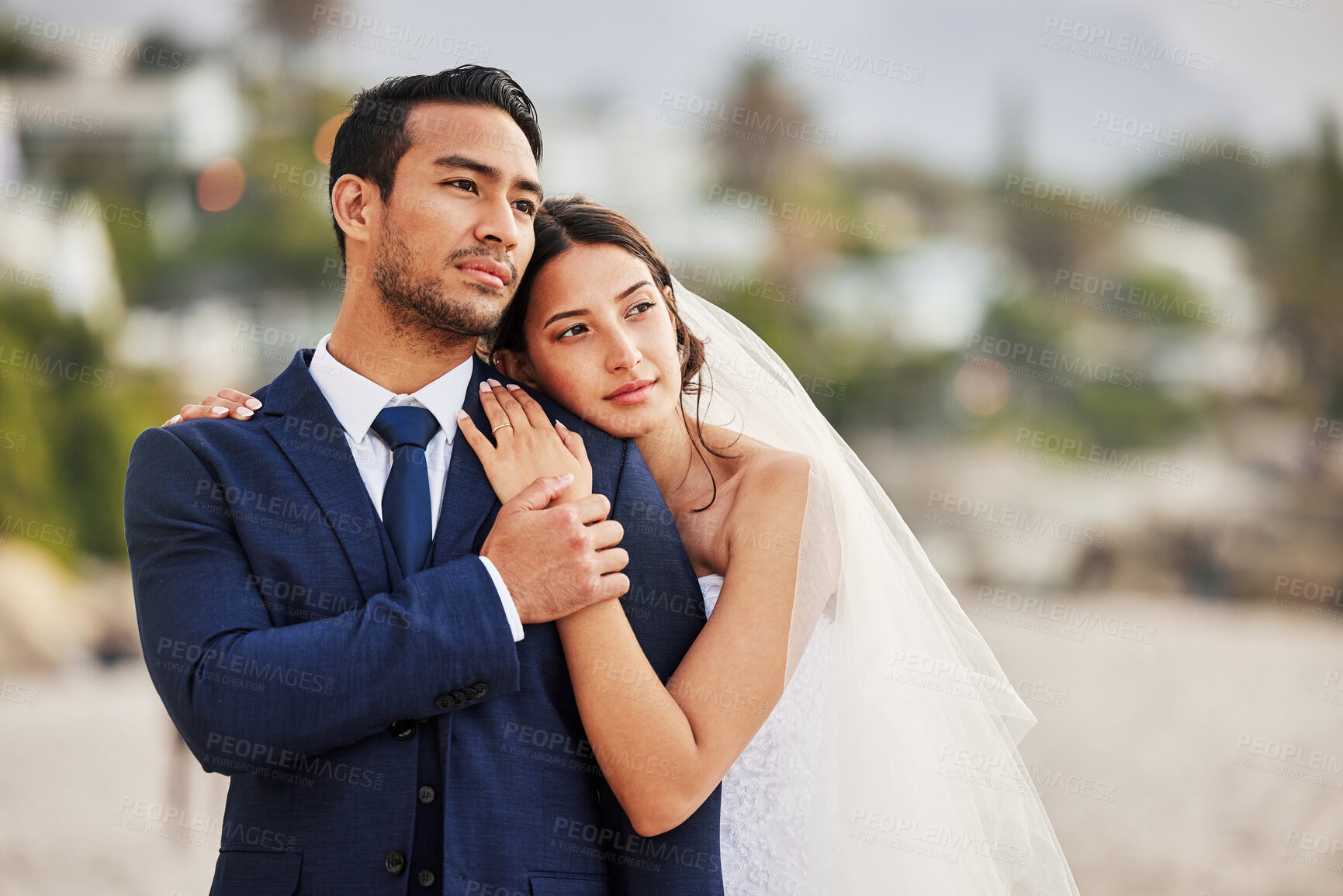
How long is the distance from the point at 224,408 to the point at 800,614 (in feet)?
4.53

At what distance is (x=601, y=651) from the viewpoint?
7.22 feet

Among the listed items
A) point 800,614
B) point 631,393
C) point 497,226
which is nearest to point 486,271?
point 497,226

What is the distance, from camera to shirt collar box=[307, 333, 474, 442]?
8.00 feet

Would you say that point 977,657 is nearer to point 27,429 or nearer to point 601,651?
point 601,651

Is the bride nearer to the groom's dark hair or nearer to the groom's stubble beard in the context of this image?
the groom's stubble beard

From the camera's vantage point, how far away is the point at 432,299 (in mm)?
2480

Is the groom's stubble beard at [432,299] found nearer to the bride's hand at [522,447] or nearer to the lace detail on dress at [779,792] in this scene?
the bride's hand at [522,447]

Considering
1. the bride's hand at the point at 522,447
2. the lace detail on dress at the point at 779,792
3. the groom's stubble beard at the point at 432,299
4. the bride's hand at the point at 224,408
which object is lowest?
the lace detail on dress at the point at 779,792

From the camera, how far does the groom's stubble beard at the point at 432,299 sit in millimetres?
2473

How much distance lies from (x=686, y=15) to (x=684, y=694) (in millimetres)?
61973

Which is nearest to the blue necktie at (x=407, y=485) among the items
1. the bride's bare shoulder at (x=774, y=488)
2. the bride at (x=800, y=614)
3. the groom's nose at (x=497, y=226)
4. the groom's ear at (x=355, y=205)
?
the bride at (x=800, y=614)

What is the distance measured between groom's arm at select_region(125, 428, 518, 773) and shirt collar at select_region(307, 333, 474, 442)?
43 cm

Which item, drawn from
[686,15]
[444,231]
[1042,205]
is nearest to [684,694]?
[444,231]

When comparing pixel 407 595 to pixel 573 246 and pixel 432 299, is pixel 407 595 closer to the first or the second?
pixel 432 299
